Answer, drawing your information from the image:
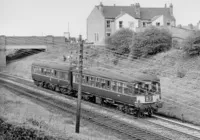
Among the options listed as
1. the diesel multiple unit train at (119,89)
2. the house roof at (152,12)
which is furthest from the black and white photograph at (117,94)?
the house roof at (152,12)

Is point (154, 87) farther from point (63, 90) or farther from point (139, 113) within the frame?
point (63, 90)

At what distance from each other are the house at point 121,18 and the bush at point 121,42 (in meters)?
12.2

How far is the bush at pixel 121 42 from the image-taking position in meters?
45.3

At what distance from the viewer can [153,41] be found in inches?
1575

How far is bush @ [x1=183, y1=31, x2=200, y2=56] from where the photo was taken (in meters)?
34.3

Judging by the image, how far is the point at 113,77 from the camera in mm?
25953

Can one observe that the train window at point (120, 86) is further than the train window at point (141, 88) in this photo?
Yes

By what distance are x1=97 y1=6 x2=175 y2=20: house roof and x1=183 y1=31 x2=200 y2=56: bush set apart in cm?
2766

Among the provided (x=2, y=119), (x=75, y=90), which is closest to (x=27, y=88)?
(x=75, y=90)

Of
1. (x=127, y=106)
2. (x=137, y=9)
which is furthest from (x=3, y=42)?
(x=127, y=106)

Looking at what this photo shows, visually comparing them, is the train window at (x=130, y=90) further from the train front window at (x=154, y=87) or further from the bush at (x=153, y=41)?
the bush at (x=153, y=41)

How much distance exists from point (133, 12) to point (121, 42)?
1866cm

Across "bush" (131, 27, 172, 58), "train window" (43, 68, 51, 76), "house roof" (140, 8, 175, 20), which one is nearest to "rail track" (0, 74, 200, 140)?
"train window" (43, 68, 51, 76)

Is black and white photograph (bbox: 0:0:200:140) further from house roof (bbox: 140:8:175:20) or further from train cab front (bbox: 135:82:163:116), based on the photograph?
house roof (bbox: 140:8:175:20)
